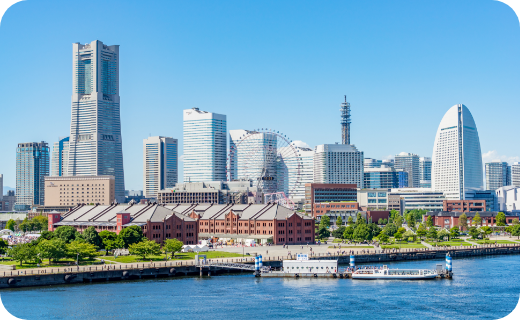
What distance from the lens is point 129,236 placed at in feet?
479

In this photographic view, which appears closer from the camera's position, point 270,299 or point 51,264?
point 270,299

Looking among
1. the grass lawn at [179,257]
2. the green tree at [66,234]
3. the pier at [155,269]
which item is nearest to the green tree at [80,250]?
the grass lawn at [179,257]

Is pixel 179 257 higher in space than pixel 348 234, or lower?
lower

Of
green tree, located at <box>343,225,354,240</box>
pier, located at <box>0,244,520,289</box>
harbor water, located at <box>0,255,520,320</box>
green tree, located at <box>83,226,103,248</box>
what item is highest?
green tree, located at <box>83,226,103,248</box>

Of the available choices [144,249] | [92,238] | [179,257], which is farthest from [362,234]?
[92,238]

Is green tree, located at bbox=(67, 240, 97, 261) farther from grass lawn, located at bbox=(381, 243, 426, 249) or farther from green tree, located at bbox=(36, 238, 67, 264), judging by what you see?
grass lawn, located at bbox=(381, 243, 426, 249)

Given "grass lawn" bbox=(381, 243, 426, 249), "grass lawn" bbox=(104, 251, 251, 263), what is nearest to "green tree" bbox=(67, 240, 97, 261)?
"grass lawn" bbox=(104, 251, 251, 263)

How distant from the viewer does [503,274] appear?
405 feet

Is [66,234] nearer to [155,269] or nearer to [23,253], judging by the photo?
[23,253]

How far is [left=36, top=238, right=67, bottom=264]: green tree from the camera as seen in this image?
397 ft

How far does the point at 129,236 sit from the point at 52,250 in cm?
2607

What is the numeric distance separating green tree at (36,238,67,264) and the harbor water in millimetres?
15944

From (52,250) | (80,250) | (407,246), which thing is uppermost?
(52,250)

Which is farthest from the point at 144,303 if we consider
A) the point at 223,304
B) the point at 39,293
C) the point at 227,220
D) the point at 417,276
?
the point at 227,220
